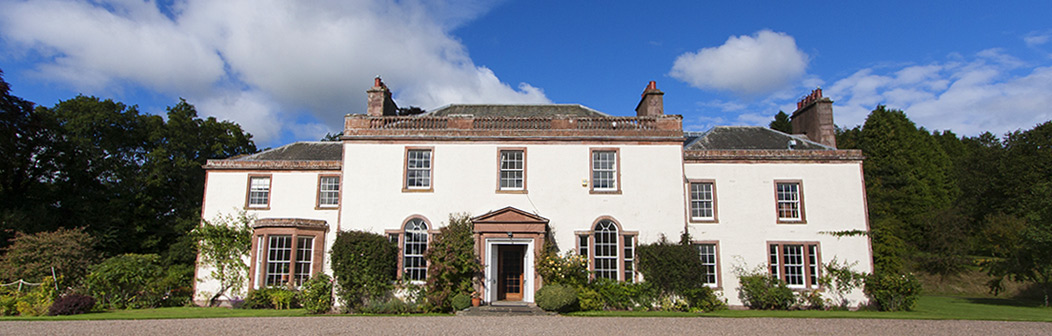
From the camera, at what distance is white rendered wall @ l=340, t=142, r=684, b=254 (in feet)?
58.5

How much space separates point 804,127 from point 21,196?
35.8 meters

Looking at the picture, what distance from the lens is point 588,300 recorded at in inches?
653

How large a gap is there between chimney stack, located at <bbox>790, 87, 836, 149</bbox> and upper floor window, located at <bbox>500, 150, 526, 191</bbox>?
11.9 metres

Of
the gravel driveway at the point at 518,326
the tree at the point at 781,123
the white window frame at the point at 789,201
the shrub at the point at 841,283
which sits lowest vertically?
the gravel driveway at the point at 518,326

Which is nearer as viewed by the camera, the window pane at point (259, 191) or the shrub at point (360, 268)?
the shrub at point (360, 268)

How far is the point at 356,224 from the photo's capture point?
17719mm

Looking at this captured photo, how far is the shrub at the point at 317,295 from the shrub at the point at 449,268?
2958mm

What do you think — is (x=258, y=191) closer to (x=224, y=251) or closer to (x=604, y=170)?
(x=224, y=251)

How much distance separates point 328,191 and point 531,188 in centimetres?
808

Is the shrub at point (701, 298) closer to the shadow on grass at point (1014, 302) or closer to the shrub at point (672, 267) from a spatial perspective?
the shrub at point (672, 267)

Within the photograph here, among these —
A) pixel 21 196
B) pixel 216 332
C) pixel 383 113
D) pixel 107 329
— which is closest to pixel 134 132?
pixel 21 196

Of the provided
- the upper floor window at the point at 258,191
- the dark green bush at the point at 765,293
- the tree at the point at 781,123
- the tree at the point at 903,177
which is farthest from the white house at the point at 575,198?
the tree at the point at 781,123

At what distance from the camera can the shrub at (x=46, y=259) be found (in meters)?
17.3

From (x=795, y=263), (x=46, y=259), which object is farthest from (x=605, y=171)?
(x=46, y=259)
